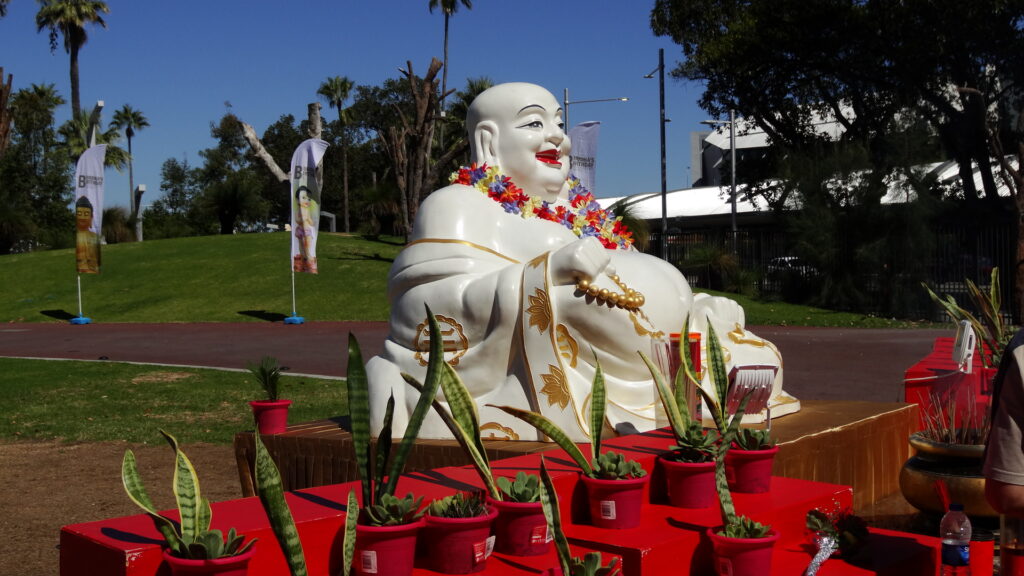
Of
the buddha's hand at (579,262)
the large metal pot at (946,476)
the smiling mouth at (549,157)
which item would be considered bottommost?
the large metal pot at (946,476)

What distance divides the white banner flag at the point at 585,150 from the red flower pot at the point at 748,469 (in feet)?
23.6

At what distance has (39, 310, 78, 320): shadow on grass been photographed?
2323 cm

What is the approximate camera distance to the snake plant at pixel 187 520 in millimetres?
2492

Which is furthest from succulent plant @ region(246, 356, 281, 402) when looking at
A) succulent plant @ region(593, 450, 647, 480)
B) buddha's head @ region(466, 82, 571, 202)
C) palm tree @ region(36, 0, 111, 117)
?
palm tree @ region(36, 0, 111, 117)

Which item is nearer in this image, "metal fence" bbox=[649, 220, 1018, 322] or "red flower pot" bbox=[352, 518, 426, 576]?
"red flower pot" bbox=[352, 518, 426, 576]

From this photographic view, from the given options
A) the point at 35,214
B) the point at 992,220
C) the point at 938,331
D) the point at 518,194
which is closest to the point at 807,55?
the point at 992,220

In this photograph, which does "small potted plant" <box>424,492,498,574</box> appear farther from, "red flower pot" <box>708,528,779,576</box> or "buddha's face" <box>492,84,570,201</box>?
"buddha's face" <box>492,84,570,201</box>

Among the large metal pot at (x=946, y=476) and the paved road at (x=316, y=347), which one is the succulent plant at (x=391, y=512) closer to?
the large metal pot at (x=946, y=476)

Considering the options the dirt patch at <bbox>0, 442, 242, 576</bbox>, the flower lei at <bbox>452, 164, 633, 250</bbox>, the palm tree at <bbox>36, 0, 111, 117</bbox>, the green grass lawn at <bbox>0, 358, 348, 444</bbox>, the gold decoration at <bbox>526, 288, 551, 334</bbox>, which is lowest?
the dirt patch at <bbox>0, 442, 242, 576</bbox>

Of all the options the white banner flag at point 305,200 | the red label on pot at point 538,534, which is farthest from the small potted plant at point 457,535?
the white banner flag at point 305,200

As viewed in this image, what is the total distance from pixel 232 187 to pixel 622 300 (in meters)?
32.8

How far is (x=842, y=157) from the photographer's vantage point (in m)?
21.5

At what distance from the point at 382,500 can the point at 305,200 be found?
16739 mm

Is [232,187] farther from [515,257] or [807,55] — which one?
[515,257]
